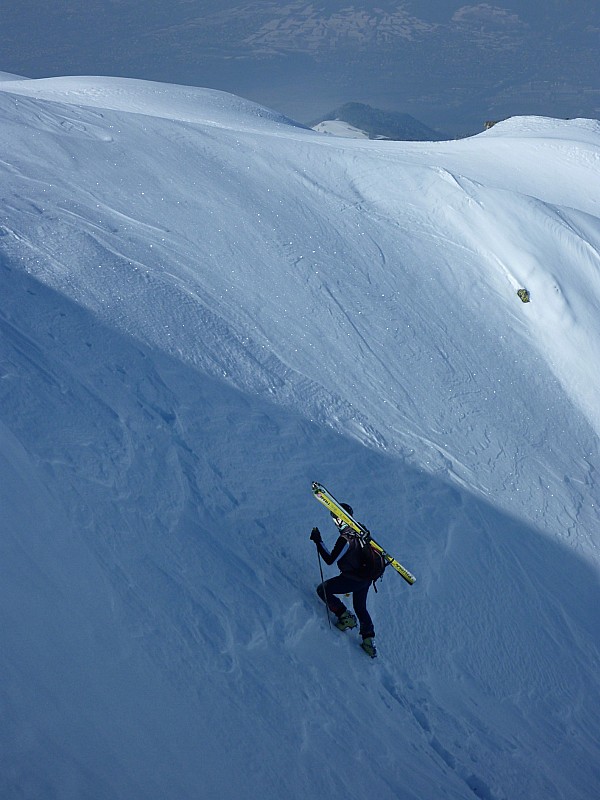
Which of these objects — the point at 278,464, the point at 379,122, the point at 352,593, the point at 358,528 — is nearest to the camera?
the point at 358,528

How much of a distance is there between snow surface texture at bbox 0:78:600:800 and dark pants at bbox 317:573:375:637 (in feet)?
0.66

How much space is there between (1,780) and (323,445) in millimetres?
4396

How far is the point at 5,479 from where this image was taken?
18.6ft

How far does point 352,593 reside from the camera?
5.86 meters

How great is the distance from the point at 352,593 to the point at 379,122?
190ft

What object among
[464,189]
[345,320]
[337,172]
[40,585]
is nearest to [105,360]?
[40,585]

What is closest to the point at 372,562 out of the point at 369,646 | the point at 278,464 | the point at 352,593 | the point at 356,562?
the point at 356,562

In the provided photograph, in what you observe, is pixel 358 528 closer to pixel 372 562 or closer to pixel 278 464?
pixel 372 562

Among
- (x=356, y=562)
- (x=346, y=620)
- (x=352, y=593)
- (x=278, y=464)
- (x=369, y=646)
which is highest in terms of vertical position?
(x=356, y=562)

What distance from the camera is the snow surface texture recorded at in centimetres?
507

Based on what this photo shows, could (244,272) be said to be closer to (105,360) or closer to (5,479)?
(105,360)

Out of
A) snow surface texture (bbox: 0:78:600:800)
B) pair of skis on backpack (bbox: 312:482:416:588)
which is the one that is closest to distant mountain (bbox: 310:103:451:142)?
snow surface texture (bbox: 0:78:600:800)

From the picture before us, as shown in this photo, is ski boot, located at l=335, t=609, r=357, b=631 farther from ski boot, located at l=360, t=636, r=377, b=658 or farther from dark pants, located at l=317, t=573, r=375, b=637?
ski boot, located at l=360, t=636, r=377, b=658

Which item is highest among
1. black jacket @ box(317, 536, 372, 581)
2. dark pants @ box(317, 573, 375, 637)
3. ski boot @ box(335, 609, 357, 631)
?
black jacket @ box(317, 536, 372, 581)
